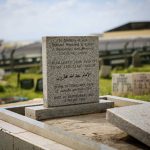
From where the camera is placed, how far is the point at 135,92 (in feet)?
38.1

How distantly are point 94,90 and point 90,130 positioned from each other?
1802 mm

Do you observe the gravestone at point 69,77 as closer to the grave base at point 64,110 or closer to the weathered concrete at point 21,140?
the grave base at point 64,110

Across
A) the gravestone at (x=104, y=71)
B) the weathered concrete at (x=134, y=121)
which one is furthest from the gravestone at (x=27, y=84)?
the weathered concrete at (x=134, y=121)

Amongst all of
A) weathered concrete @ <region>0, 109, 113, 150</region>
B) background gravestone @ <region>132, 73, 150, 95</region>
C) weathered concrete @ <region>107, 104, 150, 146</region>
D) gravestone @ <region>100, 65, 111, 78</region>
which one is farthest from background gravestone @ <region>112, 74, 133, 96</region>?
gravestone @ <region>100, 65, 111, 78</region>

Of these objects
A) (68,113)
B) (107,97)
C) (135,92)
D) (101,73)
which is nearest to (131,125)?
(68,113)

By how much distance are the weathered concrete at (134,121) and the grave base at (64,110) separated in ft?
5.66

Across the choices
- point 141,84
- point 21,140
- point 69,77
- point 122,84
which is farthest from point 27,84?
point 21,140

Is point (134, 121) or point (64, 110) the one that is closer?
point (134, 121)

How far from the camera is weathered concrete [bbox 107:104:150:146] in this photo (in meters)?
4.83

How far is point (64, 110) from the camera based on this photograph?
723cm

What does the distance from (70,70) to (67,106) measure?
2.16ft

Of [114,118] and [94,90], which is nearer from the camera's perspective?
[114,118]

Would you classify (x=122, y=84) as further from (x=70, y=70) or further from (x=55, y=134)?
(x=55, y=134)

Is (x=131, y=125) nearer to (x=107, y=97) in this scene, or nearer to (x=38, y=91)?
(x=107, y=97)
